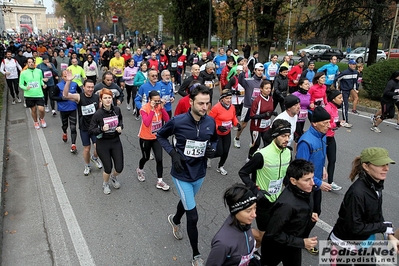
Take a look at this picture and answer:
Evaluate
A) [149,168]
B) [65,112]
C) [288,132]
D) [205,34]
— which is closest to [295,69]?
[149,168]

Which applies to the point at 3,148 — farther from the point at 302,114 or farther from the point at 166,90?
the point at 302,114

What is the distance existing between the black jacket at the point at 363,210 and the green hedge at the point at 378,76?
10921mm

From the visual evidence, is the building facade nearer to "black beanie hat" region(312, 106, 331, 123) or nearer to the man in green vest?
"black beanie hat" region(312, 106, 331, 123)

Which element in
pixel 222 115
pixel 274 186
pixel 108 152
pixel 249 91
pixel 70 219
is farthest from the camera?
pixel 249 91

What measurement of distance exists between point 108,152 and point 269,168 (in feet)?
9.49

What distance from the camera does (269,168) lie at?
3.53 meters

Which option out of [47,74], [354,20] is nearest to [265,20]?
[354,20]

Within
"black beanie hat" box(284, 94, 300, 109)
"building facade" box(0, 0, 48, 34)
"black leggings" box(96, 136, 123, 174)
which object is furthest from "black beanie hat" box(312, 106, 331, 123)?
"building facade" box(0, 0, 48, 34)

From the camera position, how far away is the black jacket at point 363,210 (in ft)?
9.09

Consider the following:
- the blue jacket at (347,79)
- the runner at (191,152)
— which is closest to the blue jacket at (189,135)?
the runner at (191,152)

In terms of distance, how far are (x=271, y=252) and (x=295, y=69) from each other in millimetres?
8884

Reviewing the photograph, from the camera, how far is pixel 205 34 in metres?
31.1

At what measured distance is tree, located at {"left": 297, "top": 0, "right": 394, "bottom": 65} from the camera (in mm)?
16547

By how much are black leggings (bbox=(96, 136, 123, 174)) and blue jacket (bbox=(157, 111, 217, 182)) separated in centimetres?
179
